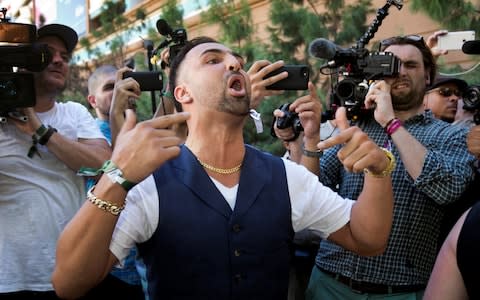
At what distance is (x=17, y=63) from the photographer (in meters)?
2.28

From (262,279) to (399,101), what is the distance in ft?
4.37

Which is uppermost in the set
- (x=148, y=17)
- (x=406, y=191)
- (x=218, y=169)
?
(x=148, y=17)

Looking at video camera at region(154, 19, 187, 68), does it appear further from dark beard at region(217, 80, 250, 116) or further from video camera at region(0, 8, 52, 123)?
dark beard at region(217, 80, 250, 116)

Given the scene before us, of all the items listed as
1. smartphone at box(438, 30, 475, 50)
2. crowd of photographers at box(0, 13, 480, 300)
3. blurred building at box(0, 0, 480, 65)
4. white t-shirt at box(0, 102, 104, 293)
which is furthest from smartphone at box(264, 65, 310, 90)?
blurred building at box(0, 0, 480, 65)

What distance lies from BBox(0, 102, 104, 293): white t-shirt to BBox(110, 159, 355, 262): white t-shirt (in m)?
0.83

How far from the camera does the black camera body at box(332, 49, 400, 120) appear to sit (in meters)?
2.52

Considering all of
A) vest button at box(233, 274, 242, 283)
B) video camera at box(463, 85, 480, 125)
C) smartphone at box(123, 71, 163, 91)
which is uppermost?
smartphone at box(123, 71, 163, 91)

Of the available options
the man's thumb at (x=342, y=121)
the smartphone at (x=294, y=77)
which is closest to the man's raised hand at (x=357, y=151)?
the man's thumb at (x=342, y=121)

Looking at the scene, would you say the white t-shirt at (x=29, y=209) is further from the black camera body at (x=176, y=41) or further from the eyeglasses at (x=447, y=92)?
the eyeglasses at (x=447, y=92)

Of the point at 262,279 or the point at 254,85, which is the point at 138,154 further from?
the point at 254,85

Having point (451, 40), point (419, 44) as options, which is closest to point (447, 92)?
point (451, 40)

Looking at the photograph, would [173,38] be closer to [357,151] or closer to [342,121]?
[342,121]

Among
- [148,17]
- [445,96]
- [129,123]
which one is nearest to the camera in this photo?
[129,123]

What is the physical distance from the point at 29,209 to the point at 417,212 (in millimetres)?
1766
